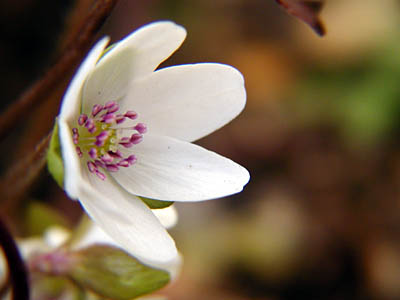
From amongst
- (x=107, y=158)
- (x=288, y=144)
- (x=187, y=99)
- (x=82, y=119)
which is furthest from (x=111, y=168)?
(x=288, y=144)

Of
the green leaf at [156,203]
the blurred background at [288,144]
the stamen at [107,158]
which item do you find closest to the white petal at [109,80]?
the stamen at [107,158]

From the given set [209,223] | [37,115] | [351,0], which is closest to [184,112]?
[37,115]

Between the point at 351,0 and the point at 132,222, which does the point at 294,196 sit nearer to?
the point at 351,0

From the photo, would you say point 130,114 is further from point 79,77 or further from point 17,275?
point 17,275

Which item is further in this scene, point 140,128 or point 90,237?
point 90,237

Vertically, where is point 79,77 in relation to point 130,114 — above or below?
above

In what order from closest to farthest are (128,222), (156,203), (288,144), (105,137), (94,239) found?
(128,222) < (156,203) < (105,137) < (94,239) < (288,144)
